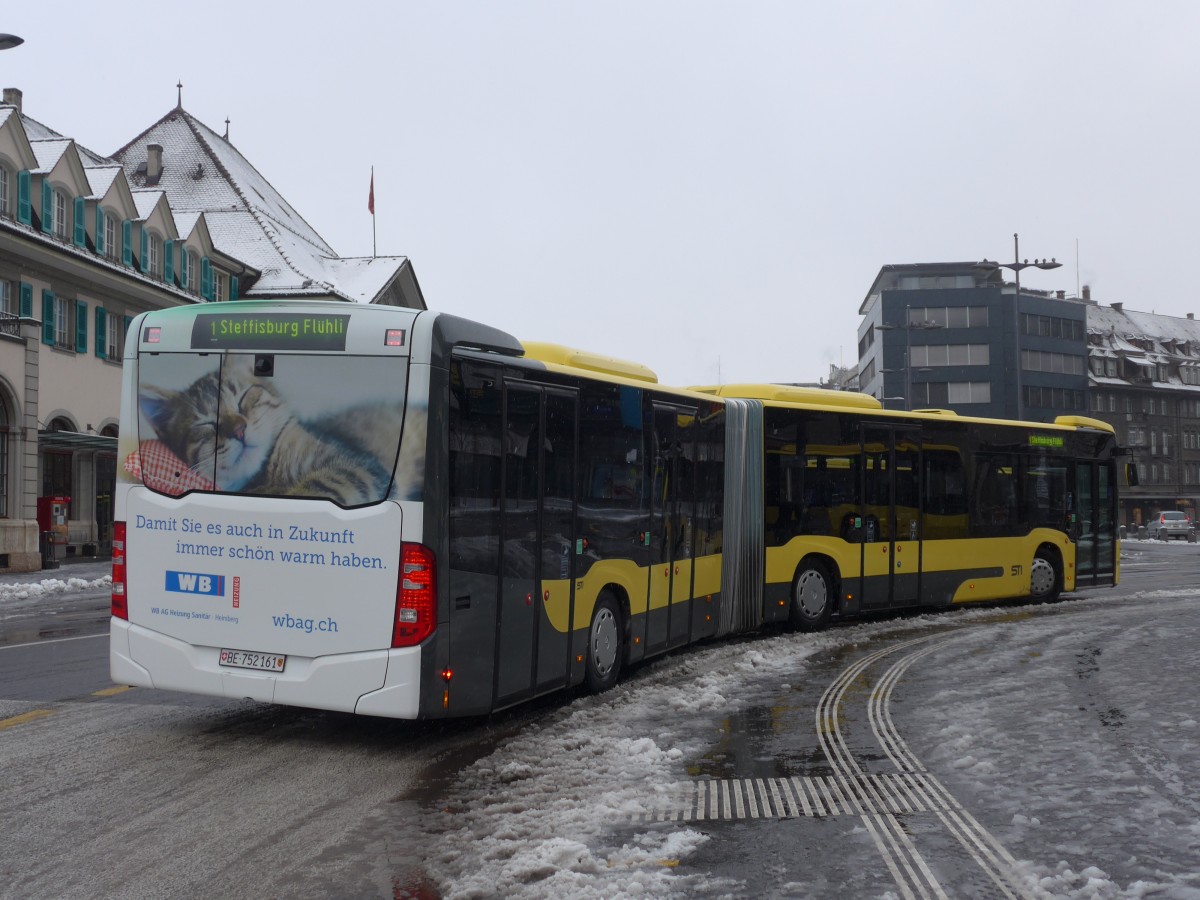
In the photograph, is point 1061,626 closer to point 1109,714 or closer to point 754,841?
point 1109,714

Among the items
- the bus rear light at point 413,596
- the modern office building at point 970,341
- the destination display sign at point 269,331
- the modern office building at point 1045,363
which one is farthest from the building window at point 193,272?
the modern office building at point 970,341

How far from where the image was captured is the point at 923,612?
18.9 metres

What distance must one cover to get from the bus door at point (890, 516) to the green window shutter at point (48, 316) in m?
24.7

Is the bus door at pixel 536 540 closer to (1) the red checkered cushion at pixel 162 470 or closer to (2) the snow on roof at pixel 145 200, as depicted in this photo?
(1) the red checkered cushion at pixel 162 470

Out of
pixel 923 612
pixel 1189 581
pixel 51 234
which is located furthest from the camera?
pixel 51 234

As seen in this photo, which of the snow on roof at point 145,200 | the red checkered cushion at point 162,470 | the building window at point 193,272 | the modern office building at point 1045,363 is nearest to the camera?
the red checkered cushion at point 162,470

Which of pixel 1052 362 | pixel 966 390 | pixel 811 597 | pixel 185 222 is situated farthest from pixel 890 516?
pixel 1052 362

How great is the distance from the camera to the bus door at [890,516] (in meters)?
16.8

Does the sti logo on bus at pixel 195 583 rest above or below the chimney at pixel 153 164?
below

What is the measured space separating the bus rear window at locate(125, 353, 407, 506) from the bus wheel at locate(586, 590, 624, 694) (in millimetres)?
3089

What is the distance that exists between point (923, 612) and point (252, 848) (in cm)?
1452

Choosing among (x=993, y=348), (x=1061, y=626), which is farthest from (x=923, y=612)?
(x=993, y=348)

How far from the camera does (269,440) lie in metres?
8.22

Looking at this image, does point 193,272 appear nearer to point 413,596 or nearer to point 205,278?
point 205,278
